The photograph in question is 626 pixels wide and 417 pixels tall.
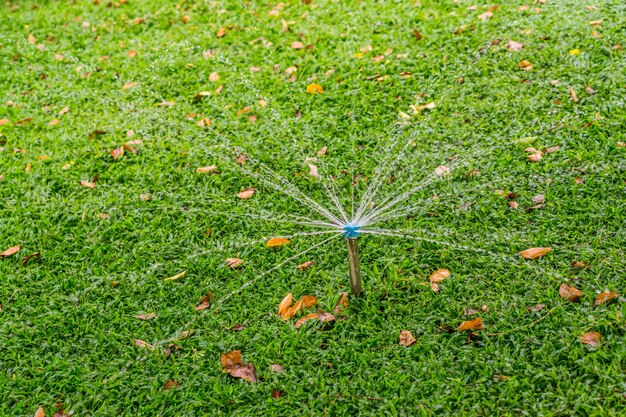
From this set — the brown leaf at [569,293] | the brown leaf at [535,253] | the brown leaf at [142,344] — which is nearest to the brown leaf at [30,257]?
the brown leaf at [142,344]

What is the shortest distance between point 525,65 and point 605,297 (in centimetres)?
264

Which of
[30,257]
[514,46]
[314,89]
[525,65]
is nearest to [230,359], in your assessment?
[30,257]

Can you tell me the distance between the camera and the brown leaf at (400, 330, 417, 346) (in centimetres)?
348

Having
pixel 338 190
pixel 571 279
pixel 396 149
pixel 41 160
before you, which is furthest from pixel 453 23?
pixel 41 160

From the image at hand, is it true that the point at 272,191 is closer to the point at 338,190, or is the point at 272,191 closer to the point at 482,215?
the point at 338,190

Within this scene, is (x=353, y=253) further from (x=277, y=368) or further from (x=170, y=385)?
(x=170, y=385)

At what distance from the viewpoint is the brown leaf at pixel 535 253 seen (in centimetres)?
381

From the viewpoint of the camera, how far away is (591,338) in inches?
129

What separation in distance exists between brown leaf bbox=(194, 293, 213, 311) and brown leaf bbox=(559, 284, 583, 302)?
204 cm

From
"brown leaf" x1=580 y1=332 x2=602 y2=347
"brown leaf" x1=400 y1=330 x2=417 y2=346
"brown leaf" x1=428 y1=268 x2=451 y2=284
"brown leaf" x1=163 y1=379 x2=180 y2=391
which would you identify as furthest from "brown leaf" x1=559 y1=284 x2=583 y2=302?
"brown leaf" x1=163 y1=379 x2=180 y2=391

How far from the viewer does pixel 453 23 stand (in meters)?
6.26

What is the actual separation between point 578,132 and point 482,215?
1119 millimetres

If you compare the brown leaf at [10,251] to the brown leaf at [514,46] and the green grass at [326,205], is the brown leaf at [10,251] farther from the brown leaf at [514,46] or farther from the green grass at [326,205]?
the brown leaf at [514,46]

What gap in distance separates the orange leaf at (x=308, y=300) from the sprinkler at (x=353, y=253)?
0.79ft
